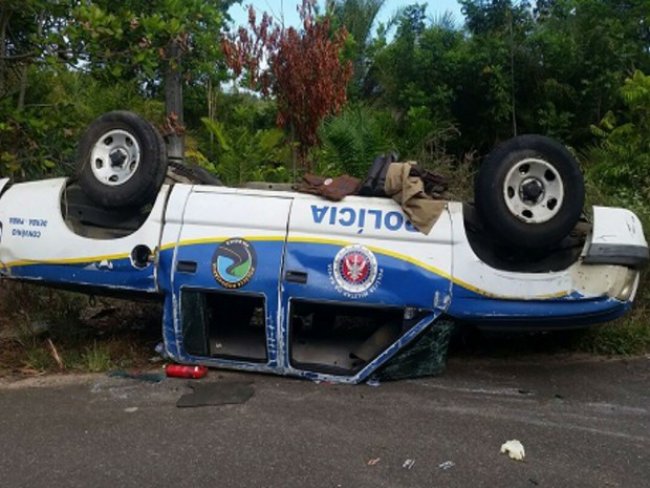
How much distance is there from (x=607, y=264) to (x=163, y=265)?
2993 mm

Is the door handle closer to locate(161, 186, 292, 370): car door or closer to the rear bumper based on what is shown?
locate(161, 186, 292, 370): car door

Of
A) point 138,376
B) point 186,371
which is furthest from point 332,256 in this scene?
point 138,376

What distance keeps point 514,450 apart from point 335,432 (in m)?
0.97

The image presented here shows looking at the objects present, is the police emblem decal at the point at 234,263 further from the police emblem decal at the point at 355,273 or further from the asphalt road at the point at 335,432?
the asphalt road at the point at 335,432

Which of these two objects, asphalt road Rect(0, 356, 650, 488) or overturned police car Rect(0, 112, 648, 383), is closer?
asphalt road Rect(0, 356, 650, 488)

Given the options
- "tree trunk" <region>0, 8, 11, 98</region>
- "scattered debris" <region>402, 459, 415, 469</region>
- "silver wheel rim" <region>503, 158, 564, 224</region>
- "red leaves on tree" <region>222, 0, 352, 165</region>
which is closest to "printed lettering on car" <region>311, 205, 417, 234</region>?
"silver wheel rim" <region>503, 158, 564, 224</region>

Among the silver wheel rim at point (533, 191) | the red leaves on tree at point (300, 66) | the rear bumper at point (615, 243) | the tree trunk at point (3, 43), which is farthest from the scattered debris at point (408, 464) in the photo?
the red leaves on tree at point (300, 66)

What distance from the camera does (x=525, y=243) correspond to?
494 cm

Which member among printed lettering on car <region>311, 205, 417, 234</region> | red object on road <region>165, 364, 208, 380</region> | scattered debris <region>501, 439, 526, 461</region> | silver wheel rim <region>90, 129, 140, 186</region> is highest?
silver wheel rim <region>90, 129, 140, 186</region>

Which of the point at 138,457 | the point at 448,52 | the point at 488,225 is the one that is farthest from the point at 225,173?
the point at 448,52

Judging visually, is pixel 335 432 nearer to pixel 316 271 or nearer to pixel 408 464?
pixel 408 464

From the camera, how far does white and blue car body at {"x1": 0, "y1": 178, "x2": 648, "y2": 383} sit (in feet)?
16.2

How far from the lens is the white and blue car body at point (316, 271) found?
16.2 ft

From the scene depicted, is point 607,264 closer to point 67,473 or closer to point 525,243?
point 525,243
